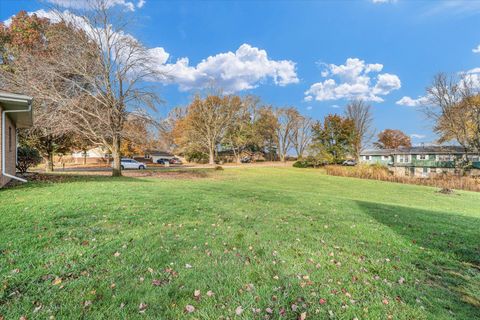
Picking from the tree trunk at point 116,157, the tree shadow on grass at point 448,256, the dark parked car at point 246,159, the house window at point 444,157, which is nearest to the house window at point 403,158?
the house window at point 444,157

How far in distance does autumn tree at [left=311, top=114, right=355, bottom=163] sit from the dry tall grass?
35.1ft

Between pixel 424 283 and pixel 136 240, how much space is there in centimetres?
438

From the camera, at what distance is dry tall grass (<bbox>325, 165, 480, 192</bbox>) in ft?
68.9

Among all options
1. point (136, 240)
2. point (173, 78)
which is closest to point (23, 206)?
point (136, 240)

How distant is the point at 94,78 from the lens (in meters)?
15.9

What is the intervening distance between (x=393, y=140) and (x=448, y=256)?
69.7 metres

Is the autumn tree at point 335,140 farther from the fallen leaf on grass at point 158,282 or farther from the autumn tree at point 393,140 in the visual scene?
the fallen leaf on grass at point 158,282

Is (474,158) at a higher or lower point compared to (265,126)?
lower

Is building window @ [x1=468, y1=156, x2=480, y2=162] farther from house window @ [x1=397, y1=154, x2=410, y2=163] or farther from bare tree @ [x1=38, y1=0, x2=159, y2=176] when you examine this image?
bare tree @ [x1=38, y1=0, x2=159, y2=176]

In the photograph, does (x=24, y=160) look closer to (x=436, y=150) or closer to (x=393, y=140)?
(x=436, y=150)

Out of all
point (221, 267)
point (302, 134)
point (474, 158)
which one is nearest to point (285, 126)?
point (302, 134)

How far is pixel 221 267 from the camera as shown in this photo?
132 inches

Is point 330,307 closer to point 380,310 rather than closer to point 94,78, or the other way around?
point 380,310

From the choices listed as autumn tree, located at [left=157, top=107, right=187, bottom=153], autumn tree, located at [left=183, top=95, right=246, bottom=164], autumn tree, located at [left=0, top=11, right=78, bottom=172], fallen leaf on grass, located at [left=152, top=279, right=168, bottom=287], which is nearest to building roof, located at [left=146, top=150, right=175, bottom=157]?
autumn tree, located at [left=157, top=107, right=187, bottom=153]
